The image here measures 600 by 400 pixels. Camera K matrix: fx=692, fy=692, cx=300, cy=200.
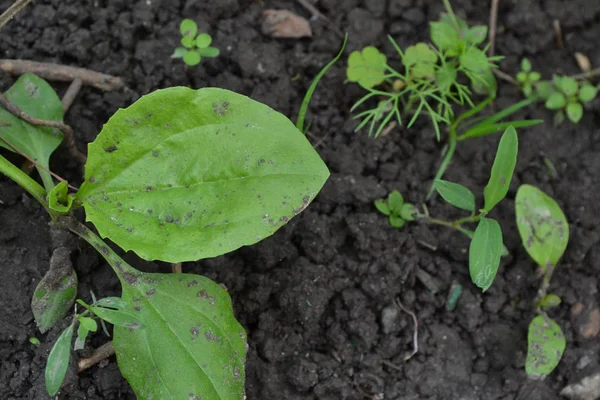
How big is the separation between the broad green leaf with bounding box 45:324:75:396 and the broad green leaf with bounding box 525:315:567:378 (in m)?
1.40

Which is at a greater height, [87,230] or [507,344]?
[87,230]

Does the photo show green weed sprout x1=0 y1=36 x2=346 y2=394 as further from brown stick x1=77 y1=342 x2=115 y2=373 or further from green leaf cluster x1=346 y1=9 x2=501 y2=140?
green leaf cluster x1=346 y1=9 x2=501 y2=140

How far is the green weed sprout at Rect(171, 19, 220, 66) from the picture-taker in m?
2.34

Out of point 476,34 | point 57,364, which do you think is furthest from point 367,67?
point 57,364

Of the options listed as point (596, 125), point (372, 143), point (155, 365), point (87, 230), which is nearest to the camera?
point (155, 365)

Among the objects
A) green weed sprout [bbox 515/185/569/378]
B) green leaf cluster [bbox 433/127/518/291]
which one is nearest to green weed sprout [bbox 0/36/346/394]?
green leaf cluster [bbox 433/127/518/291]

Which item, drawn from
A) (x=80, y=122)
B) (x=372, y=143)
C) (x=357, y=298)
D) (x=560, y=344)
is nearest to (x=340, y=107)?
(x=372, y=143)

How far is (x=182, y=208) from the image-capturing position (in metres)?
1.96

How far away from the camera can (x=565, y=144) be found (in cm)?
261

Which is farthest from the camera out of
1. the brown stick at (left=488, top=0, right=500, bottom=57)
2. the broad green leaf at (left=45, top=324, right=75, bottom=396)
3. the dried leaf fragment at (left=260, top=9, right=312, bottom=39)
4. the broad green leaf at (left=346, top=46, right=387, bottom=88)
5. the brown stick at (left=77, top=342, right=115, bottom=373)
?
the brown stick at (left=488, top=0, right=500, bottom=57)

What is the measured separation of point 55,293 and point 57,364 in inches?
13.4

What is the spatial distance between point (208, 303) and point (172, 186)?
1.14ft

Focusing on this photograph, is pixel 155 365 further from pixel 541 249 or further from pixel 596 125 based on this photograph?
pixel 596 125

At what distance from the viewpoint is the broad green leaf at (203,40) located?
2342 millimetres
